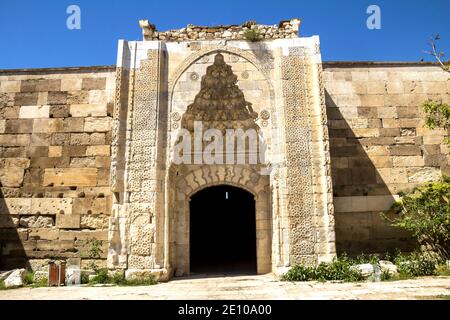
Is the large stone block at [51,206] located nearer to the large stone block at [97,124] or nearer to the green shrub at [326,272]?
the large stone block at [97,124]

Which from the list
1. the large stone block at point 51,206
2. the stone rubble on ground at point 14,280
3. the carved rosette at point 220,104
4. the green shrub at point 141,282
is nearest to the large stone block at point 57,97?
the large stone block at point 51,206

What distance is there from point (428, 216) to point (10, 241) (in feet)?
29.8

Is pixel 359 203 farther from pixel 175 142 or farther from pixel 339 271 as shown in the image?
pixel 175 142

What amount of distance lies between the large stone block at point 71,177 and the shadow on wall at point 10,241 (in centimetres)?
91

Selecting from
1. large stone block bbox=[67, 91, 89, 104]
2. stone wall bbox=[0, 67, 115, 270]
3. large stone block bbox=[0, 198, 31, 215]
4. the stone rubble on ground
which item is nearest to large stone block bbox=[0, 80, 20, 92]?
stone wall bbox=[0, 67, 115, 270]

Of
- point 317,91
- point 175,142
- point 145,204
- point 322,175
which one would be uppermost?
point 317,91

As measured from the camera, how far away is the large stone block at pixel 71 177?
7.81 m

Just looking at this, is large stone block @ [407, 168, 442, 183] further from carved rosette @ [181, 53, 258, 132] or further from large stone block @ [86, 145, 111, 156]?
large stone block @ [86, 145, 111, 156]

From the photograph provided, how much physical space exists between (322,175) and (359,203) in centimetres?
179

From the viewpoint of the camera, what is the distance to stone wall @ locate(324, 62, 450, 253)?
7828 mm

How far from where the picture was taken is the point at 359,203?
26.0 feet

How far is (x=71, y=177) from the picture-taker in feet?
25.7

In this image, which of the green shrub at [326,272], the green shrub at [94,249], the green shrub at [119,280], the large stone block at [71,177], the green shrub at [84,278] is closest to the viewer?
the green shrub at [326,272]
